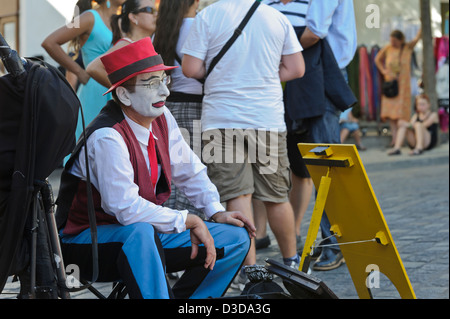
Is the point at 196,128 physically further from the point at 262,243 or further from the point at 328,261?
the point at 262,243

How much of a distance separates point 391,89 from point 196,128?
1105 centimetres

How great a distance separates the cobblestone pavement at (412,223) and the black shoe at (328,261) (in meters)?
0.04

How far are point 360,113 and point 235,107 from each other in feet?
42.3

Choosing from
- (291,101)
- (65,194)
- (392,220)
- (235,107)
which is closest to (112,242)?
(65,194)

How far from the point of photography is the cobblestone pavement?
496 cm

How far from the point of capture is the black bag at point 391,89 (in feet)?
49.9

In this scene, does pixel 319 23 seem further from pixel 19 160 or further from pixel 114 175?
pixel 19 160

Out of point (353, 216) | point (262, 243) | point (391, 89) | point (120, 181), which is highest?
point (120, 181)

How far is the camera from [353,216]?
380cm

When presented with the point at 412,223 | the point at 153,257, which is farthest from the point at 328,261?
the point at 153,257

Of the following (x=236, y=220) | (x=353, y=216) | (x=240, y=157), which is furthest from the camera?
(x=240, y=157)

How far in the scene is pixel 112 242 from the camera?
3.09 m

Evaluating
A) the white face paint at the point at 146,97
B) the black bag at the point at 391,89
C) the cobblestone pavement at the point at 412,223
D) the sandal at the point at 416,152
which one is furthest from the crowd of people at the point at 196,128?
the black bag at the point at 391,89
